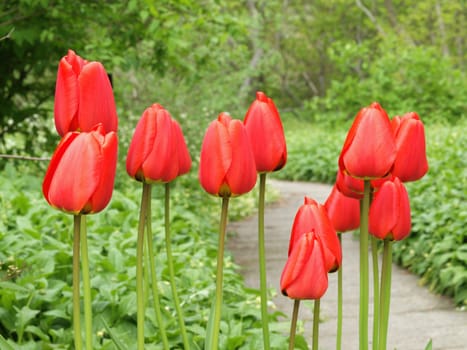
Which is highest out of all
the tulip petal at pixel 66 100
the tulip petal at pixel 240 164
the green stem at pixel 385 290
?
the tulip petal at pixel 66 100

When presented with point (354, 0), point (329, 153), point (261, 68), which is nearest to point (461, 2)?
point (354, 0)

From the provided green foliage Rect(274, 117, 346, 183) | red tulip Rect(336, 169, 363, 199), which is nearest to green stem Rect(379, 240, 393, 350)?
red tulip Rect(336, 169, 363, 199)

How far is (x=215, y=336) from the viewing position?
4.89ft

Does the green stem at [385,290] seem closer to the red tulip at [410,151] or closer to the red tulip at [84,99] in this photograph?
the red tulip at [410,151]

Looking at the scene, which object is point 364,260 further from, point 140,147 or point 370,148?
point 140,147

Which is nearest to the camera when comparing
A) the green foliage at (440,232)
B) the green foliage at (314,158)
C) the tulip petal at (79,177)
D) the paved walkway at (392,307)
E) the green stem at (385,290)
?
the tulip petal at (79,177)

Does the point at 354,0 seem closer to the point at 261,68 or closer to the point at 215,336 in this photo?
the point at 261,68

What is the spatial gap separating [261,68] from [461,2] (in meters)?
7.80

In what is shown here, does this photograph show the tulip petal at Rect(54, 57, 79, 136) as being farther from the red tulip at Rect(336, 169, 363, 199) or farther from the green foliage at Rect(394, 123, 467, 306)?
the green foliage at Rect(394, 123, 467, 306)

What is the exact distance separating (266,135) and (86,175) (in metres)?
0.44

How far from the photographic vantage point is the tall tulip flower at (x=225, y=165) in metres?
1.46

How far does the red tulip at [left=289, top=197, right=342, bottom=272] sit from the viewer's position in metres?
1.45

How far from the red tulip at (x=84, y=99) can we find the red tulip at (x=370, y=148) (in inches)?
19.9

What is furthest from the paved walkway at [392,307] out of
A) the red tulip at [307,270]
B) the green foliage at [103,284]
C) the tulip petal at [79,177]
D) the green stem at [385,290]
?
the tulip petal at [79,177]
